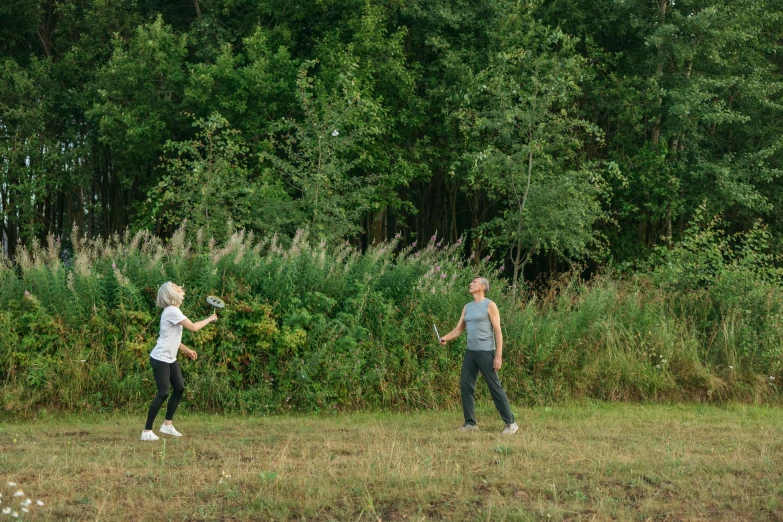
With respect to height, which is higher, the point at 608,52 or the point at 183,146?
the point at 608,52

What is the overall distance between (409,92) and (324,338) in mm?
15299

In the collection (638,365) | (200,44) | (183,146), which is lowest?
(638,365)

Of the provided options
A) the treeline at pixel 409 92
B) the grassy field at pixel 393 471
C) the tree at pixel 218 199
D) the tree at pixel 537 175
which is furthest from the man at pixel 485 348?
the treeline at pixel 409 92

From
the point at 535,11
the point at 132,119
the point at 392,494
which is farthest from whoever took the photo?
the point at 535,11

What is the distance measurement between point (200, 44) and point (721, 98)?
652 inches

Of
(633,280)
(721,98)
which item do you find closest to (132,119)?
(633,280)

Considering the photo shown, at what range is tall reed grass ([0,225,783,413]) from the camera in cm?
1238

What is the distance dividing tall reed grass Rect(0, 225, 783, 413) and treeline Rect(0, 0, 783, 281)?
751 cm

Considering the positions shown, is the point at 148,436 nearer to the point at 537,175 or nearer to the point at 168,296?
the point at 168,296

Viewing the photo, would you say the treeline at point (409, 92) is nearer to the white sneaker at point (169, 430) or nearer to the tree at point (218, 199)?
the tree at point (218, 199)

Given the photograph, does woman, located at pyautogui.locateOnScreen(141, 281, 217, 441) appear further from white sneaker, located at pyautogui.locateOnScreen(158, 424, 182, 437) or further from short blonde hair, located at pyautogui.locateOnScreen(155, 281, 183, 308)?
white sneaker, located at pyautogui.locateOnScreen(158, 424, 182, 437)

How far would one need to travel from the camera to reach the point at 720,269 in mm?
15914

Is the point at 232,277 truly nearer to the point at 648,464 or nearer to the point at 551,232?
the point at 648,464

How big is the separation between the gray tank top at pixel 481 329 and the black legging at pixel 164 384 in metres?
3.62
